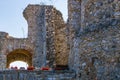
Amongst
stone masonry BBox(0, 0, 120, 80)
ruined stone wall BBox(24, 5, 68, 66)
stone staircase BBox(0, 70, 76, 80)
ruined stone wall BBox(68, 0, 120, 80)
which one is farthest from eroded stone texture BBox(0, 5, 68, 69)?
ruined stone wall BBox(68, 0, 120, 80)

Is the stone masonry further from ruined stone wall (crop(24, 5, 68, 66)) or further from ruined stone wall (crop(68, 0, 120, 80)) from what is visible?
ruined stone wall (crop(24, 5, 68, 66))

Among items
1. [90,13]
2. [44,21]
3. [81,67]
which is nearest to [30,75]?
[81,67]

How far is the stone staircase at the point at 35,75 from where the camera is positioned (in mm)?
12906

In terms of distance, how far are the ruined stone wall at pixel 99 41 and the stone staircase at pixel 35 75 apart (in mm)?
1461

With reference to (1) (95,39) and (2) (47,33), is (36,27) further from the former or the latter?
(1) (95,39)

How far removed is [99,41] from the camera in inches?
Result: 408

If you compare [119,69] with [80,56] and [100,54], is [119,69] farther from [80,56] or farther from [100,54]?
[80,56]

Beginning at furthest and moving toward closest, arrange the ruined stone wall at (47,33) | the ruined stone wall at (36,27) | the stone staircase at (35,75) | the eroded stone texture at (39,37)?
the ruined stone wall at (36,27), the eroded stone texture at (39,37), the ruined stone wall at (47,33), the stone staircase at (35,75)

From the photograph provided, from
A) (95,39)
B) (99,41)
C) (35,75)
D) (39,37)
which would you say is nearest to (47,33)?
(39,37)

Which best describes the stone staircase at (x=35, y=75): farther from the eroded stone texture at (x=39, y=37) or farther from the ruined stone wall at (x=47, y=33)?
the eroded stone texture at (x=39, y=37)

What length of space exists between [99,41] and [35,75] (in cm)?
351

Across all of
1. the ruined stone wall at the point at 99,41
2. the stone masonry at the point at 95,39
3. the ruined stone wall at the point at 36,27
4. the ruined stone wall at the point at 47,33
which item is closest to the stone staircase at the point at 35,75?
the stone masonry at the point at 95,39

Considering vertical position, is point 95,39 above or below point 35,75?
above

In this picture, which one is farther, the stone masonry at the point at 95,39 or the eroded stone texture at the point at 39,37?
the eroded stone texture at the point at 39,37
